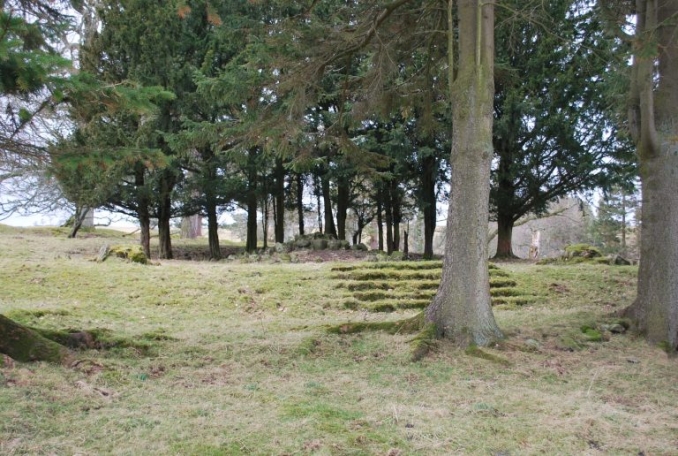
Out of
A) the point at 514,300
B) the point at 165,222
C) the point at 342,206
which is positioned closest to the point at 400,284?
the point at 514,300

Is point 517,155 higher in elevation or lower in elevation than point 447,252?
higher

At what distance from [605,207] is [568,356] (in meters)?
21.0

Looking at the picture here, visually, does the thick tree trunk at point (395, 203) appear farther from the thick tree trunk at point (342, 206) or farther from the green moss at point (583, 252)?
the green moss at point (583, 252)

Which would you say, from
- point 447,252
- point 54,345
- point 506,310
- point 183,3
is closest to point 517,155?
point 506,310

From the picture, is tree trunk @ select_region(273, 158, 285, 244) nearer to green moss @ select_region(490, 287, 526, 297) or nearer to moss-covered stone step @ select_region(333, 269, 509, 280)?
moss-covered stone step @ select_region(333, 269, 509, 280)

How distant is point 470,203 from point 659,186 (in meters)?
2.42

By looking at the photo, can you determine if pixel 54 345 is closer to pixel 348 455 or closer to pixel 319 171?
pixel 348 455

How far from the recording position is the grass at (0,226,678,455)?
282cm

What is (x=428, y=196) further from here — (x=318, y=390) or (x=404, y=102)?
(x=318, y=390)

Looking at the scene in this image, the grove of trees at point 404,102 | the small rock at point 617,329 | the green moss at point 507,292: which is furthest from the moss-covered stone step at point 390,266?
the small rock at point 617,329

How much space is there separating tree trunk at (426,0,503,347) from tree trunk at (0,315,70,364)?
3.85 metres

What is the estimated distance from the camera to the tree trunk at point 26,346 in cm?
397

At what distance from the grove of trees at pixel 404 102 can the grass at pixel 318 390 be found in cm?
90

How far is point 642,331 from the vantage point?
5.83 m
